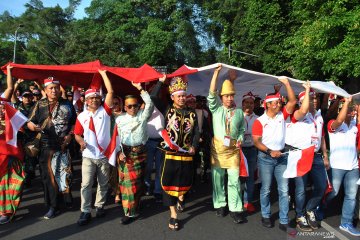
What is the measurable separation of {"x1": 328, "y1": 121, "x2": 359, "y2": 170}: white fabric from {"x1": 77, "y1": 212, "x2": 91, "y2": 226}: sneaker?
328 centimetres

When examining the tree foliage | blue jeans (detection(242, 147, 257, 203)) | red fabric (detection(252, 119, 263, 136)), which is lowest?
blue jeans (detection(242, 147, 257, 203))

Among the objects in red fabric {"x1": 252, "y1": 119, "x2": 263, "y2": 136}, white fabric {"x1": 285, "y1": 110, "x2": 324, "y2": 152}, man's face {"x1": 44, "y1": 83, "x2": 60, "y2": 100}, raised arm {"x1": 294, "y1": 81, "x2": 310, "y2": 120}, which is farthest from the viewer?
man's face {"x1": 44, "y1": 83, "x2": 60, "y2": 100}

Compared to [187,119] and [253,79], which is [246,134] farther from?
[187,119]

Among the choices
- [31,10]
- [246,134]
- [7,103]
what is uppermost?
[31,10]

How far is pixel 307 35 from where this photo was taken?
1240 cm

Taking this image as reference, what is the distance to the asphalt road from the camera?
15.1ft

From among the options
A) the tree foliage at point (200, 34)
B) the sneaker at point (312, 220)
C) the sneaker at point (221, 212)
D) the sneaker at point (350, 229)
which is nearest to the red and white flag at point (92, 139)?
the sneaker at point (221, 212)

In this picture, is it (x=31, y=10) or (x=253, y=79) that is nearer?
(x=253, y=79)

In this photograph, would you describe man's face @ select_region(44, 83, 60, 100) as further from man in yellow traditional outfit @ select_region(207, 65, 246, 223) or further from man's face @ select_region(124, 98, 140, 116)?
man in yellow traditional outfit @ select_region(207, 65, 246, 223)

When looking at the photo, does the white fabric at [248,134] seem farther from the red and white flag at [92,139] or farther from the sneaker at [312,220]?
the red and white flag at [92,139]

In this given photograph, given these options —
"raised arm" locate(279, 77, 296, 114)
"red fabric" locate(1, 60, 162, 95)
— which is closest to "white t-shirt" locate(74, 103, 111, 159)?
"red fabric" locate(1, 60, 162, 95)

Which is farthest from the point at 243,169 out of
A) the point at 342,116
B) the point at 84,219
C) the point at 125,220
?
the point at 84,219

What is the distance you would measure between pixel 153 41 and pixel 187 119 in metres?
28.3

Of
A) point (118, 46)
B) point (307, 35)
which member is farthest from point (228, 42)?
point (307, 35)
